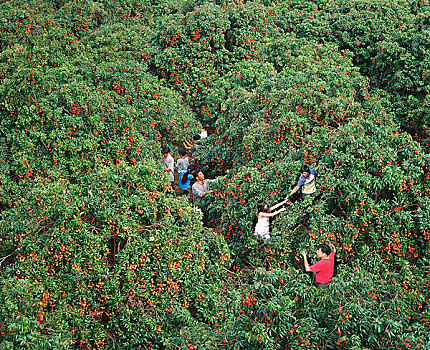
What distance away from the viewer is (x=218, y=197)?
1013 cm

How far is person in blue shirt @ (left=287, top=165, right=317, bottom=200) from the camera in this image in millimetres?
8398

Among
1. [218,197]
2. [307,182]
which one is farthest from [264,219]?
[218,197]

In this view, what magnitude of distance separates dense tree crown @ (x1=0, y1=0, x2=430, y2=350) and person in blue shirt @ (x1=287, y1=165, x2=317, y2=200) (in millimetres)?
139

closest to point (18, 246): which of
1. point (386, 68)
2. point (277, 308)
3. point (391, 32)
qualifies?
point (277, 308)

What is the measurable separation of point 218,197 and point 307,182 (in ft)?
7.52

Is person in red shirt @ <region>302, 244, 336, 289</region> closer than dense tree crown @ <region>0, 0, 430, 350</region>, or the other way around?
dense tree crown @ <region>0, 0, 430, 350</region>

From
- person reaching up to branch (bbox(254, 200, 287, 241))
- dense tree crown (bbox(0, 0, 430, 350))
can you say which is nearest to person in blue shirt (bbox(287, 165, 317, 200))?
dense tree crown (bbox(0, 0, 430, 350))

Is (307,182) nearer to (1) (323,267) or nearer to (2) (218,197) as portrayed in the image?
(1) (323,267)

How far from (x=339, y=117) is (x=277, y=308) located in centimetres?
525

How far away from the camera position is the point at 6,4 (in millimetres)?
17484

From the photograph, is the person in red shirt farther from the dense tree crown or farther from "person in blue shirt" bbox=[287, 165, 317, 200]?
"person in blue shirt" bbox=[287, 165, 317, 200]

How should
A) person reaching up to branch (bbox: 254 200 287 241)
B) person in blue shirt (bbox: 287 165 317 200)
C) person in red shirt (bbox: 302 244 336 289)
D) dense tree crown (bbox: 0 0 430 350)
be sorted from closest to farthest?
1. dense tree crown (bbox: 0 0 430 350)
2. person in red shirt (bbox: 302 244 336 289)
3. person in blue shirt (bbox: 287 165 317 200)
4. person reaching up to branch (bbox: 254 200 287 241)

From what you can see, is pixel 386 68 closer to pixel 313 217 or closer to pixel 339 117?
pixel 339 117

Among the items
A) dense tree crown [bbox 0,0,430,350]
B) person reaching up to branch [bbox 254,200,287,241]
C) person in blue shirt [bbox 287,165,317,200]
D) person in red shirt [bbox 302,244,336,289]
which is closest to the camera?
Result: dense tree crown [bbox 0,0,430,350]
